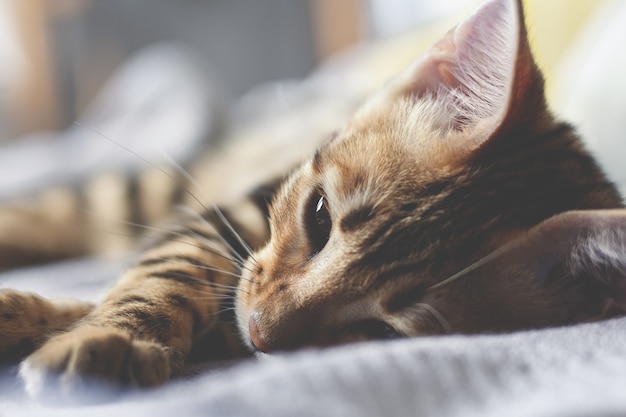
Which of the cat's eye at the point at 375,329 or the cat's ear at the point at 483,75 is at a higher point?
the cat's ear at the point at 483,75

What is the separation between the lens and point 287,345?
776 millimetres

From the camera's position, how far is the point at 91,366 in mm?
667

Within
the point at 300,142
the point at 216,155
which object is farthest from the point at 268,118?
the point at 300,142

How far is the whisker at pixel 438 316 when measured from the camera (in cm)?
78

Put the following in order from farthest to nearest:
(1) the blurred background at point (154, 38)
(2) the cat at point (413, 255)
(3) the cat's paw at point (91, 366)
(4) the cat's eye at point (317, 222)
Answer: (1) the blurred background at point (154, 38)
(4) the cat's eye at point (317, 222)
(2) the cat at point (413, 255)
(3) the cat's paw at point (91, 366)

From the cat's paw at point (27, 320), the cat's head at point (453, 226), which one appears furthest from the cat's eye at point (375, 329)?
the cat's paw at point (27, 320)

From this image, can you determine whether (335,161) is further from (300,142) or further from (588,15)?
(588,15)

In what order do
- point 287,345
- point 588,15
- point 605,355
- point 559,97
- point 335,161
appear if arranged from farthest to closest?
point 588,15, point 559,97, point 335,161, point 287,345, point 605,355

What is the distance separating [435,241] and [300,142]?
1.13 m

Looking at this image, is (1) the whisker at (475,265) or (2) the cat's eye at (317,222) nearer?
(1) the whisker at (475,265)

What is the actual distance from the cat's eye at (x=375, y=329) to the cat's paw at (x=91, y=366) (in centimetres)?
23

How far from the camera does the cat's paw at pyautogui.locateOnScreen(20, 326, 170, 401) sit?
2.15ft

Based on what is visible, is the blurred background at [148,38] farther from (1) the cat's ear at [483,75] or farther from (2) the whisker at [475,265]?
(2) the whisker at [475,265]

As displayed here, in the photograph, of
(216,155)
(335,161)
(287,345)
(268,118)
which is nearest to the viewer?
(287,345)
